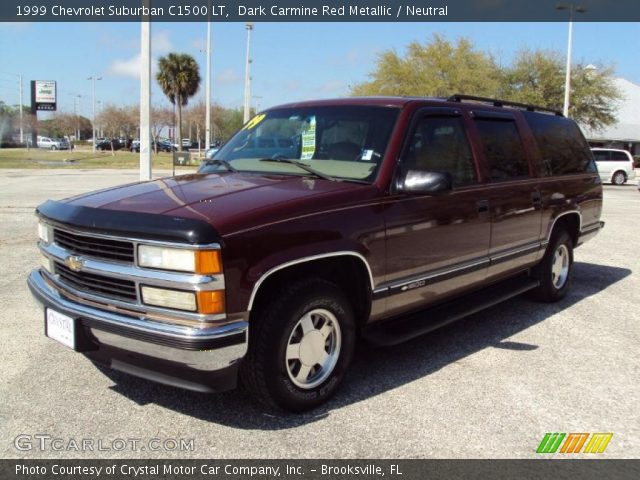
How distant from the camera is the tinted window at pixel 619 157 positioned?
28.8 metres

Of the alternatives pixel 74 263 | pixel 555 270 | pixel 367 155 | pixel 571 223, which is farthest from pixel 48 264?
pixel 571 223

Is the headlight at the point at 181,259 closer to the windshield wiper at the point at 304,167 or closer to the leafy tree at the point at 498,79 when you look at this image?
the windshield wiper at the point at 304,167

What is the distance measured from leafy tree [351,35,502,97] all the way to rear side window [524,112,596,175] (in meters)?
29.9

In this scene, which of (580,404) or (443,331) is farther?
(443,331)

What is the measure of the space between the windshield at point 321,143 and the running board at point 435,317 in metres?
1.04

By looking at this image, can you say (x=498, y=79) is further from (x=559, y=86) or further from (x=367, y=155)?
(x=367, y=155)

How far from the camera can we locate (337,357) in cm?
366

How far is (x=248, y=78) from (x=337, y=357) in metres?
37.5

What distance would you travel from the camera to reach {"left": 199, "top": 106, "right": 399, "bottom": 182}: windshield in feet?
13.1

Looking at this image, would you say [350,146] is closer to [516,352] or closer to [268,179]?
[268,179]

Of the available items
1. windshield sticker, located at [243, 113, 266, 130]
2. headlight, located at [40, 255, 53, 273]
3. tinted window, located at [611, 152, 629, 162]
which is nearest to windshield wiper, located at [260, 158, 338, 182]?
windshield sticker, located at [243, 113, 266, 130]

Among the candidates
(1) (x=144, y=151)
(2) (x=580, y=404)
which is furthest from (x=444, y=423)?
(1) (x=144, y=151)

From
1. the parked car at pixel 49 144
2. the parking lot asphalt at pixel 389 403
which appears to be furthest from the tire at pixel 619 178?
the parked car at pixel 49 144

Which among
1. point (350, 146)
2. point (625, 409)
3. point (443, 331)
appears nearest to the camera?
point (625, 409)
